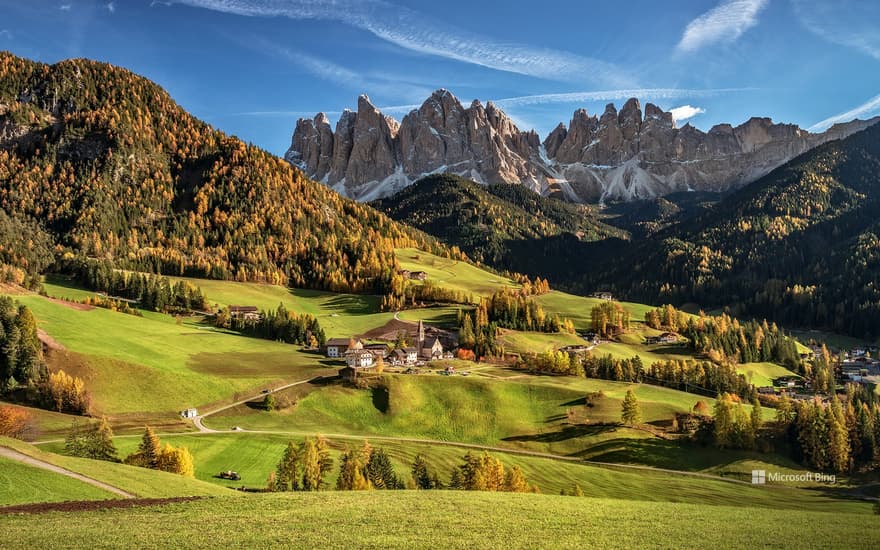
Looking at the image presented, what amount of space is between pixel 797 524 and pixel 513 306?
130 metres

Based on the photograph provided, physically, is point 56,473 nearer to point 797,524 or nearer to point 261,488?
point 261,488

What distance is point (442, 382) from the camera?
106 metres

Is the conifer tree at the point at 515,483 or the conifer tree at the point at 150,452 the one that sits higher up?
the conifer tree at the point at 150,452

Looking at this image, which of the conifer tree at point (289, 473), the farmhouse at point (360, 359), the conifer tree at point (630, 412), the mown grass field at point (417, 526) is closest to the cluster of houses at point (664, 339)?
the conifer tree at point (630, 412)

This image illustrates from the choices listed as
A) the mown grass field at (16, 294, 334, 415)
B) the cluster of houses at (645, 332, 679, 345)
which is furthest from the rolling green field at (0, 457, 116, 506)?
the cluster of houses at (645, 332, 679, 345)

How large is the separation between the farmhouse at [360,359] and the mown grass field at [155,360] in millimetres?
6236

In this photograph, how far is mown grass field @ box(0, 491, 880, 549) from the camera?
101 feet

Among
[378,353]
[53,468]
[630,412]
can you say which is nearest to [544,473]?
[630,412]

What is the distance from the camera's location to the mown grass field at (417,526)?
101ft

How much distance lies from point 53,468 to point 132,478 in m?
5.68

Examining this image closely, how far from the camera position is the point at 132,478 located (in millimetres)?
46219

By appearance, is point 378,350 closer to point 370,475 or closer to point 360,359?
point 360,359

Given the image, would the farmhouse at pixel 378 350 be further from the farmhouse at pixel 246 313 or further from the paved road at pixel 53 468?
the paved road at pixel 53 468

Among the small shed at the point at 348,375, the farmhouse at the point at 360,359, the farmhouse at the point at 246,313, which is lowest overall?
the small shed at the point at 348,375
